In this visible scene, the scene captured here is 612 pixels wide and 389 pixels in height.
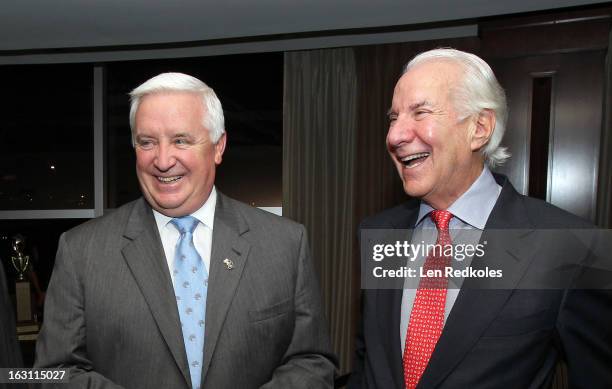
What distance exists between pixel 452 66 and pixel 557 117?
230 cm

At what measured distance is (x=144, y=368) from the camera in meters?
1.31

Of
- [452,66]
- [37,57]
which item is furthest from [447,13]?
[37,57]

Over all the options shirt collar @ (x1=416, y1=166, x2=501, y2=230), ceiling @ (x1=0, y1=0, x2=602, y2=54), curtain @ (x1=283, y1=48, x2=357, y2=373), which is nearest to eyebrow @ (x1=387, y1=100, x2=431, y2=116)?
shirt collar @ (x1=416, y1=166, x2=501, y2=230)

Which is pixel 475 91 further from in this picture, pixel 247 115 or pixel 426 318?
pixel 247 115

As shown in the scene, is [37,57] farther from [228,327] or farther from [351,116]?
[228,327]

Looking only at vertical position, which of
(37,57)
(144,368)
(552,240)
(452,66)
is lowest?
(144,368)

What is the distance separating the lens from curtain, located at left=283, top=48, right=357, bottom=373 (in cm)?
396

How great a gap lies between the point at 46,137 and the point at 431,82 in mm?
4556

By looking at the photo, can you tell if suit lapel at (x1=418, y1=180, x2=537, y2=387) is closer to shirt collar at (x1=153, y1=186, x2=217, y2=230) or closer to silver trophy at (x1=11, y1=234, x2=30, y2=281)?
shirt collar at (x1=153, y1=186, x2=217, y2=230)

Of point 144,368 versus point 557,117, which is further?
point 557,117

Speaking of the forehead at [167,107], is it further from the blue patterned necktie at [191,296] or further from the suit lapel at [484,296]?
the suit lapel at [484,296]

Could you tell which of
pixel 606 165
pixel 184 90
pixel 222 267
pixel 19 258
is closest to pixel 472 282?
pixel 222 267

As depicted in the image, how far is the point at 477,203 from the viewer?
128 centimetres

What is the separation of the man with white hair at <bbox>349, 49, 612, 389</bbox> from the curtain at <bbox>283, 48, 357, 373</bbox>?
2.62m
